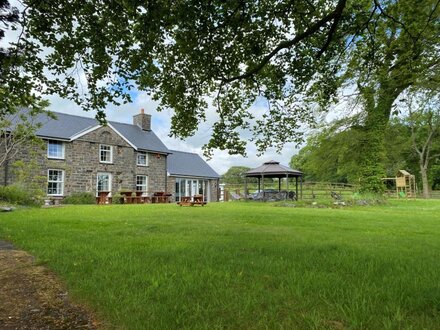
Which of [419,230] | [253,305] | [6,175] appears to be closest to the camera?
[253,305]

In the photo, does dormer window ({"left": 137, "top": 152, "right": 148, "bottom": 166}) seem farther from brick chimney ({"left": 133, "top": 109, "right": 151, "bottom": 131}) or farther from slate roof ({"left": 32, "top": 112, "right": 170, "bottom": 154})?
brick chimney ({"left": 133, "top": 109, "right": 151, "bottom": 131})

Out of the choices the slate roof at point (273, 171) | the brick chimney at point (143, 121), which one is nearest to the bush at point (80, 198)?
the brick chimney at point (143, 121)

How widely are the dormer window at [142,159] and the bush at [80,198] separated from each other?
5769mm

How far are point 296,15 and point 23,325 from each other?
665 centimetres

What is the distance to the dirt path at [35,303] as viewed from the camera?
10.6ft

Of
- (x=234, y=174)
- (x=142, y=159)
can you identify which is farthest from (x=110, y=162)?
(x=234, y=174)

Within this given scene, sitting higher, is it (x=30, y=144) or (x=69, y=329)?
(x=30, y=144)

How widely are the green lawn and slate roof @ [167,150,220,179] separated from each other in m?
26.0

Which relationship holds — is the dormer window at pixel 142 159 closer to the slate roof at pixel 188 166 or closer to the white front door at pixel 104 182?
the slate roof at pixel 188 166

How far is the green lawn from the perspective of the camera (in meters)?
3.18

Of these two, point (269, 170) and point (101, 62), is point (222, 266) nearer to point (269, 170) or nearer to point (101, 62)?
point (101, 62)

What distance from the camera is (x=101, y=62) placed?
6.59 m

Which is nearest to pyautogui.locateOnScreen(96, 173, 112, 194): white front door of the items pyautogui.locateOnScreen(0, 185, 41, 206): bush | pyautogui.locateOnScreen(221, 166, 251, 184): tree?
pyautogui.locateOnScreen(0, 185, 41, 206): bush

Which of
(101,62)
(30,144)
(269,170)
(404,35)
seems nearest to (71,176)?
(30,144)
